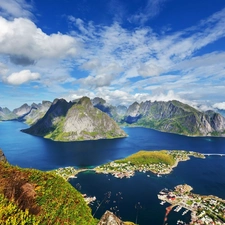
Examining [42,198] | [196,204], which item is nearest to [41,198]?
[42,198]

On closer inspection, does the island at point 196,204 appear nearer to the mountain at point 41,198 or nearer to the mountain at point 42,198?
the mountain at point 41,198

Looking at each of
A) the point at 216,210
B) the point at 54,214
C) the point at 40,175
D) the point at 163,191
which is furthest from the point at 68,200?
the point at 163,191

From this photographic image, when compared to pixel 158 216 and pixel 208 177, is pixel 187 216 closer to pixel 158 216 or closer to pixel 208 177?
pixel 158 216

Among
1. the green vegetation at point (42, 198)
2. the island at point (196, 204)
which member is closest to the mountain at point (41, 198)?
the green vegetation at point (42, 198)

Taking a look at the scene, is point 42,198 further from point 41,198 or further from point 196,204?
point 196,204

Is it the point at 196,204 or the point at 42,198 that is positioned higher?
the point at 42,198

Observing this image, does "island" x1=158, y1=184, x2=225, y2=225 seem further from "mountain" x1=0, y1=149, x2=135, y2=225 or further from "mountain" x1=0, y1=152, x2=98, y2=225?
"mountain" x1=0, y1=152, x2=98, y2=225
